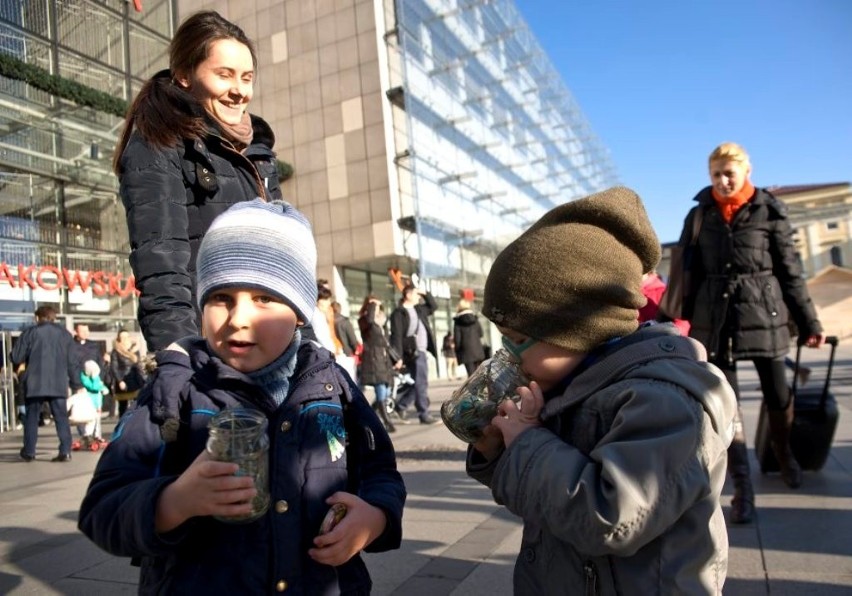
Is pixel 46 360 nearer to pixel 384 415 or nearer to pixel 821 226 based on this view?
pixel 384 415

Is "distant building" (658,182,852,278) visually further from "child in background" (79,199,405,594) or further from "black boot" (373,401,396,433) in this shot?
"child in background" (79,199,405,594)

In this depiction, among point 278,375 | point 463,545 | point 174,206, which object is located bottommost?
point 463,545

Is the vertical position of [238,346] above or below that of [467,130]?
below

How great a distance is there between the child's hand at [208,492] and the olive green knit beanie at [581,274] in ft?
2.22

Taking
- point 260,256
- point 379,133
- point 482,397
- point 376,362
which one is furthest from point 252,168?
point 379,133

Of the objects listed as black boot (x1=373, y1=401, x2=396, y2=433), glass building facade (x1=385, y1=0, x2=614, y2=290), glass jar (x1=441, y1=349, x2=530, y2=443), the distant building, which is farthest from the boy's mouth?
the distant building

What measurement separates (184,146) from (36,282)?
13.3 metres

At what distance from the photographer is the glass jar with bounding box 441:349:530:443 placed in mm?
1477

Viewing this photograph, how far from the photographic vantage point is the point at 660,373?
1.26 meters

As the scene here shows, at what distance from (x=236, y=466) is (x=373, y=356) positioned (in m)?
7.10

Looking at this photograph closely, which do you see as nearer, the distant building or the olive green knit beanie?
the olive green knit beanie

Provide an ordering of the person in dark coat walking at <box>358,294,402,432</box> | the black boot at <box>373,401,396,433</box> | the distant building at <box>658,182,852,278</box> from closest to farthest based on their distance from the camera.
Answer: the black boot at <box>373,401,396,433</box>
the person in dark coat walking at <box>358,294,402,432</box>
the distant building at <box>658,182,852,278</box>

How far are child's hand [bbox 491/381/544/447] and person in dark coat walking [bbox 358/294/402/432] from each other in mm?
6650

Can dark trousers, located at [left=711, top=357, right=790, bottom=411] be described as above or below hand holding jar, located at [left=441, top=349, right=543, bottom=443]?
below
